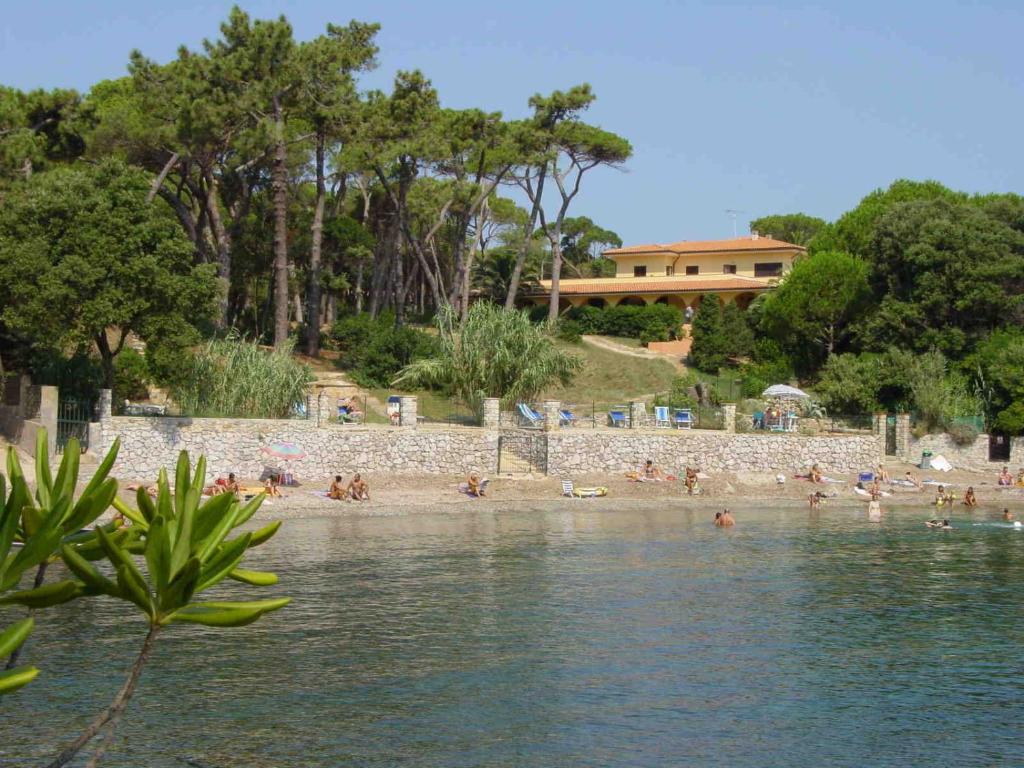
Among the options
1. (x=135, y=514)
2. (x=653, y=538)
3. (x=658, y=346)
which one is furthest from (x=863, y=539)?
(x=658, y=346)

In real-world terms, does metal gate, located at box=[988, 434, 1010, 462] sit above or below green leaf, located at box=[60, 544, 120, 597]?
above

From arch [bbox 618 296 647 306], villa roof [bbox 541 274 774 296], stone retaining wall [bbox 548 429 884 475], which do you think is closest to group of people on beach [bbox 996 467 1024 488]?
stone retaining wall [bbox 548 429 884 475]

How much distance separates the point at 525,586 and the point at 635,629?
13.0ft

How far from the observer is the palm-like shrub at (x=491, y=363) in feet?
143

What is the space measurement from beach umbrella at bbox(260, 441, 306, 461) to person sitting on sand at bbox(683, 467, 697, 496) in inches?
496

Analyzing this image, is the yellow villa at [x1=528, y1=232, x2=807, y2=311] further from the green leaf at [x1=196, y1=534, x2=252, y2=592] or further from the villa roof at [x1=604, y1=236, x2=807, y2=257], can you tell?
the green leaf at [x1=196, y1=534, x2=252, y2=592]

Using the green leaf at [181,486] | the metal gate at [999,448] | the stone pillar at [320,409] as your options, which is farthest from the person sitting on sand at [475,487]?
the green leaf at [181,486]

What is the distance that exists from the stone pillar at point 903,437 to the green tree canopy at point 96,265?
26319mm

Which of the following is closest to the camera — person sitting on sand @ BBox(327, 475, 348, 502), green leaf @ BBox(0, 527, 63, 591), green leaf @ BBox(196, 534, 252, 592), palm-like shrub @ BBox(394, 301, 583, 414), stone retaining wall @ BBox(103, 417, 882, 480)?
green leaf @ BBox(0, 527, 63, 591)

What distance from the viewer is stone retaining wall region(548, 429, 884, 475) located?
133 feet

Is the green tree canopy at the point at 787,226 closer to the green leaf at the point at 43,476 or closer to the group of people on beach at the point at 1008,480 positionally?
the group of people on beach at the point at 1008,480

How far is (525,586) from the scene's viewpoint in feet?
84.2

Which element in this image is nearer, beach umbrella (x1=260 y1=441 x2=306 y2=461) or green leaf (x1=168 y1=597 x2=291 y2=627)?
green leaf (x1=168 y1=597 x2=291 y2=627)

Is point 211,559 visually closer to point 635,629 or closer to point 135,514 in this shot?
point 135,514
